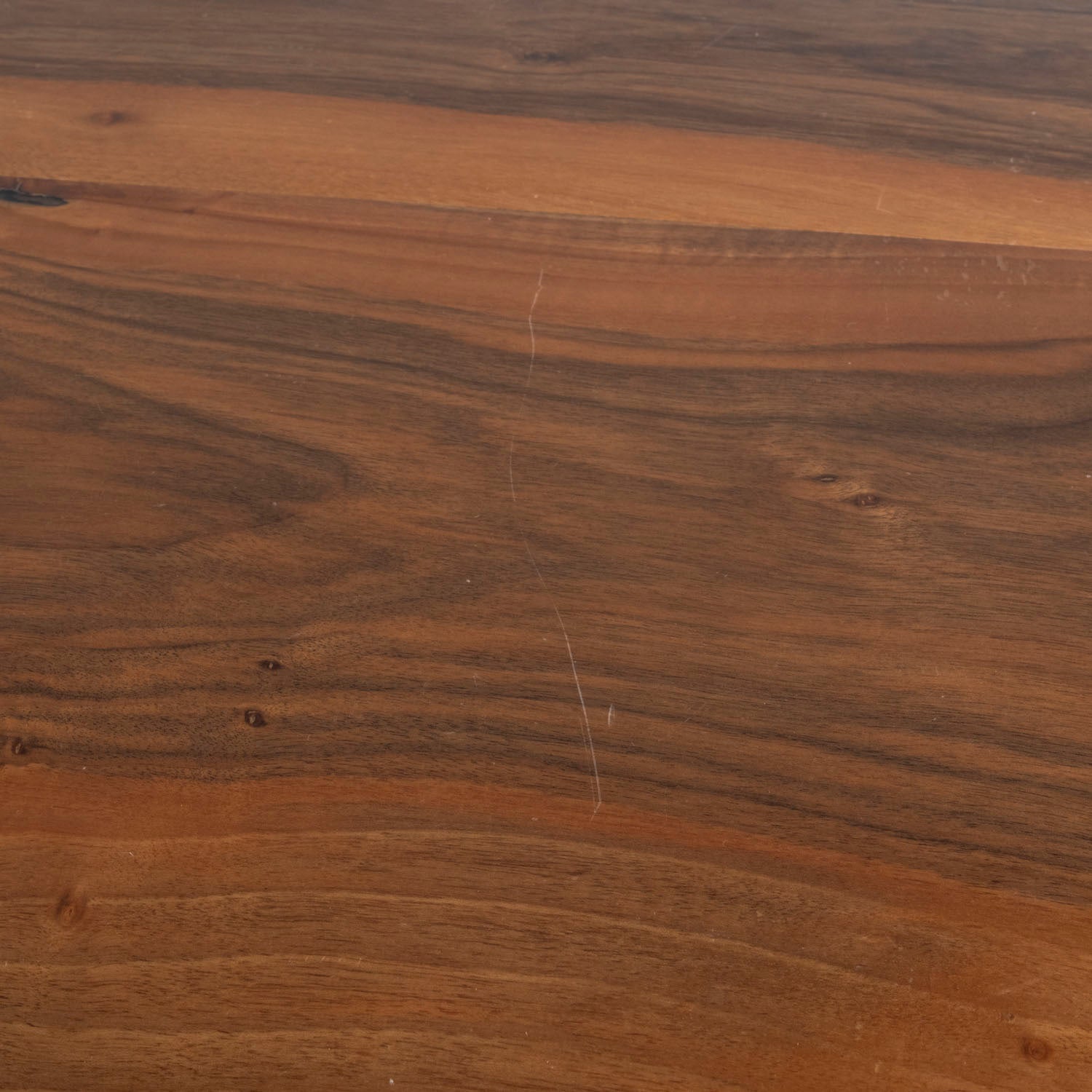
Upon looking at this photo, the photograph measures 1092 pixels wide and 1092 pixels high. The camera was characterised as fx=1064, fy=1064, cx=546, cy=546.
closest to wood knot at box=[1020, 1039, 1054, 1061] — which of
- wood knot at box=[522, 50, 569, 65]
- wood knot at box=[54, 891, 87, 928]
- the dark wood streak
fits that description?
wood knot at box=[54, 891, 87, 928]

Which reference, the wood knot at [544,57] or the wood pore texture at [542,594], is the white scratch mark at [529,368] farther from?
the wood knot at [544,57]

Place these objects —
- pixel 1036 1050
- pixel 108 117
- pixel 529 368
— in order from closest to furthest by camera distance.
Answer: pixel 1036 1050 → pixel 529 368 → pixel 108 117

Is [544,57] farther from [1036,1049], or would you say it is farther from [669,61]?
[1036,1049]

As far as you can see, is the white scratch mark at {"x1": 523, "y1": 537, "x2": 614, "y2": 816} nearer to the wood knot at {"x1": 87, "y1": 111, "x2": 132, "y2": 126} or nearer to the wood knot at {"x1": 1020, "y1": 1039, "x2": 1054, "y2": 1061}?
the wood knot at {"x1": 1020, "y1": 1039, "x2": 1054, "y2": 1061}

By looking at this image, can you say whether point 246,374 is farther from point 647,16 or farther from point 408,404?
point 647,16

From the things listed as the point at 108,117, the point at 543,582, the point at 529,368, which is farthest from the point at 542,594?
the point at 108,117

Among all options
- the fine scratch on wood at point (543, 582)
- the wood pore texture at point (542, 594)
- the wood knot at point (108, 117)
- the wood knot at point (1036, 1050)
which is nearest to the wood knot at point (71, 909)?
the wood pore texture at point (542, 594)
